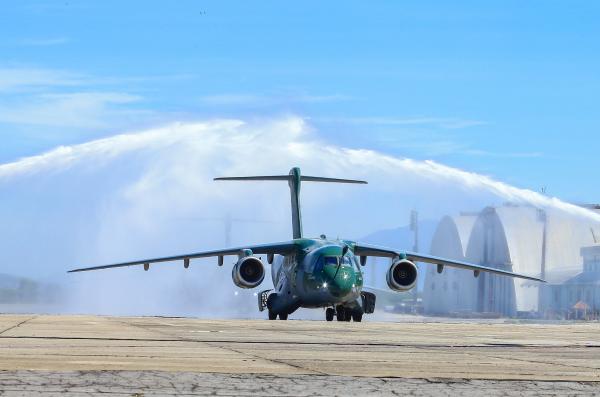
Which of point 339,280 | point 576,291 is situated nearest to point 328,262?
point 339,280

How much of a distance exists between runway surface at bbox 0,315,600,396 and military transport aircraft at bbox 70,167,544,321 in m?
18.9

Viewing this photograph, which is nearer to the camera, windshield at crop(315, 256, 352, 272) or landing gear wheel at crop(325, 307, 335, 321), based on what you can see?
windshield at crop(315, 256, 352, 272)

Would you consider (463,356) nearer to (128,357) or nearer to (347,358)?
(347,358)

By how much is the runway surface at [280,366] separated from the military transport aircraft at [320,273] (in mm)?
18926

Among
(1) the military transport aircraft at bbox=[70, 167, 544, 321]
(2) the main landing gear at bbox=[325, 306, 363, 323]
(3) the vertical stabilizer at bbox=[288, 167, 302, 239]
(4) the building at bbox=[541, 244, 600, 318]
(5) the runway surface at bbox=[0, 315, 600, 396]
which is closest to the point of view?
(5) the runway surface at bbox=[0, 315, 600, 396]

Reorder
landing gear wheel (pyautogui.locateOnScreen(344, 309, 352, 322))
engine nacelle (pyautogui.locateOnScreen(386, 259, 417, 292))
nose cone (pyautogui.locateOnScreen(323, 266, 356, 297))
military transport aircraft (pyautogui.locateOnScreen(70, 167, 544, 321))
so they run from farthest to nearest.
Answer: landing gear wheel (pyautogui.locateOnScreen(344, 309, 352, 322)) < engine nacelle (pyautogui.locateOnScreen(386, 259, 417, 292)) < military transport aircraft (pyautogui.locateOnScreen(70, 167, 544, 321)) < nose cone (pyautogui.locateOnScreen(323, 266, 356, 297))

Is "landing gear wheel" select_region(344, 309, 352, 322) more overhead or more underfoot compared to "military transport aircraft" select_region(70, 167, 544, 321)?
more underfoot

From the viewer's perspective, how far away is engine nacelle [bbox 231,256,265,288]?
39.2m

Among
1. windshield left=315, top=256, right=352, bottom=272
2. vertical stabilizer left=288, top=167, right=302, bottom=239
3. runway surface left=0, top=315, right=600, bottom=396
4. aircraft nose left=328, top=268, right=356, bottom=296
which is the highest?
vertical stabilizer left=288, top=167, right=302, bottom=239

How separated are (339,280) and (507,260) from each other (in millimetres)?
65460

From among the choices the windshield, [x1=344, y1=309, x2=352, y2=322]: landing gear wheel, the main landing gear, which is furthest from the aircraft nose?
[x1=344, y1=309, x2=352, y2=322]: landing gear wheel

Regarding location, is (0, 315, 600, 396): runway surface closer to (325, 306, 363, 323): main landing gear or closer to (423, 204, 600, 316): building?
(325, 306, 363, 323): main landing gear

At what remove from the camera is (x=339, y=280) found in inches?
1494

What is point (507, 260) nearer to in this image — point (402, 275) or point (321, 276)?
point (402, 275)
